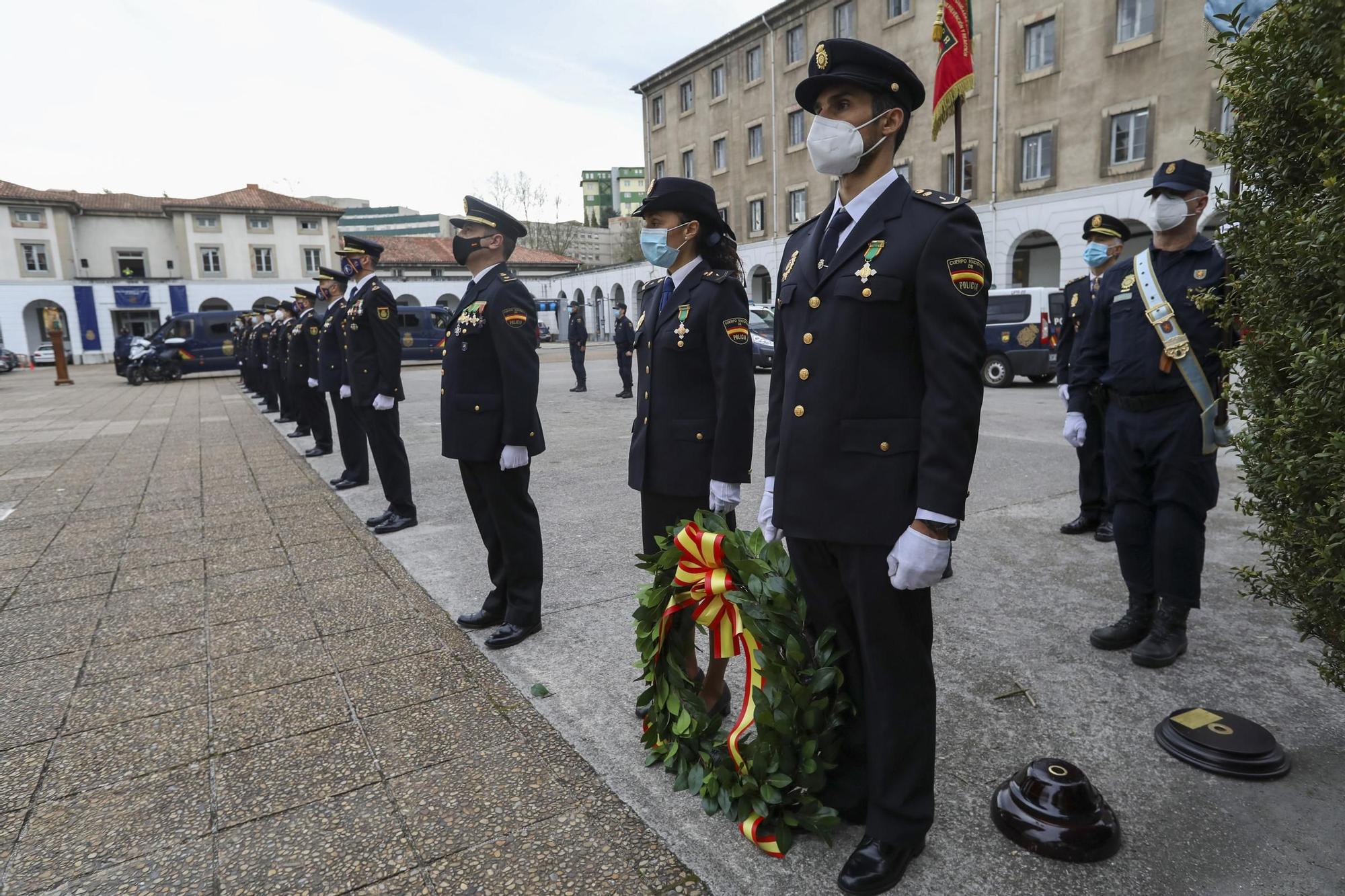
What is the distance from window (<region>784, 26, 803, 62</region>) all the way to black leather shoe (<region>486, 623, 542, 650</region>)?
104 feet

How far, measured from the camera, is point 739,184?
113ft

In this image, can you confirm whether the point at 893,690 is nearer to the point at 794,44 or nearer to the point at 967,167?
the point at 967,167

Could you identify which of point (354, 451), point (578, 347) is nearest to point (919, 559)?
point (354, 451)

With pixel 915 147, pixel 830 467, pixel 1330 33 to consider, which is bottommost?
pixel 830 467

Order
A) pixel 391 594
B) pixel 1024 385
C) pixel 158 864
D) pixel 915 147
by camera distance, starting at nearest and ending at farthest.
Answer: pixel 158 864, pixel 391 594, pixel 1024 385, pixel 915 147

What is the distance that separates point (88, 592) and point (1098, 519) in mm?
6305

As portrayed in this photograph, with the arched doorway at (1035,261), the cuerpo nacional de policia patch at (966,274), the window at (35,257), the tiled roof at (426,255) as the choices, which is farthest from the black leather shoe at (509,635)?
the window at (35,257)

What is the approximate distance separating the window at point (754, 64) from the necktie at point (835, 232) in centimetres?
3389

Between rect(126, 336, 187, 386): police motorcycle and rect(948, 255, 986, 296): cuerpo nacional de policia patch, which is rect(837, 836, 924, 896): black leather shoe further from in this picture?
rect(126, 336, 187, 386): police motorcycle

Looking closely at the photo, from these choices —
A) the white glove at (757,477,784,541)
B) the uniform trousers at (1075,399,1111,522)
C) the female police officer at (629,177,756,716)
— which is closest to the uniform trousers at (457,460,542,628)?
the female police officer at (629,177,756,716)

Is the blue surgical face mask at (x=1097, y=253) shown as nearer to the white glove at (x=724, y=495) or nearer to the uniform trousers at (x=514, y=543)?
the white glove at (x=724, y=495)

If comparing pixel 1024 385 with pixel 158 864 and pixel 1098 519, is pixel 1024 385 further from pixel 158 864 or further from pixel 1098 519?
pixel 158 864

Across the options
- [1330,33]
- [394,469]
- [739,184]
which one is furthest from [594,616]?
[739,184]

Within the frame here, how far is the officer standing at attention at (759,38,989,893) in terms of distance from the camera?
1918 millimetres
